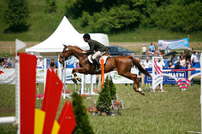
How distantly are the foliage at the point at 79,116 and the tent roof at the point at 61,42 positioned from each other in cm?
1183

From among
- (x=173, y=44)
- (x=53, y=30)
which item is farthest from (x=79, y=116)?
(x=53, y=30)

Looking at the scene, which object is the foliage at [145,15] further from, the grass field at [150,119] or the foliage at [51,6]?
the grass field at [150,119]

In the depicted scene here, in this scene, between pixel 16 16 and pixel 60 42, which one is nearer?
pixel 60 42

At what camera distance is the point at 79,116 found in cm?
Answer: 227

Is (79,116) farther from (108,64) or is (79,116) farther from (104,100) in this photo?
(108,64)

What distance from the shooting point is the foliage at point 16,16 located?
39969mm

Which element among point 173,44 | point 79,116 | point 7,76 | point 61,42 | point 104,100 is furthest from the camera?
point 173,44

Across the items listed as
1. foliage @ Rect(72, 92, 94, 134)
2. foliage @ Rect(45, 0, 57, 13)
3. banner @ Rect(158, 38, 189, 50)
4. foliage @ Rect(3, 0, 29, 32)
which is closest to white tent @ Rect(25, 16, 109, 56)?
banner @ Rect(158, 38, 189, 50)

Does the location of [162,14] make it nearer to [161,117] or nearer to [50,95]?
[161,117]

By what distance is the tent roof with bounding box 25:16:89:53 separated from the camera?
14125mm

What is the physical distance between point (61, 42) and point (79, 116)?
12.6 meters

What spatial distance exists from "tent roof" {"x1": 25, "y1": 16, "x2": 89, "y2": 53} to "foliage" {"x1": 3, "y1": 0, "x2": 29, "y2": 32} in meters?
27.2

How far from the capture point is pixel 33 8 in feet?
153

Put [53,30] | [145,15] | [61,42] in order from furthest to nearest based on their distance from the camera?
1. [145,15]
2. [53,30]
3. [61,42]
